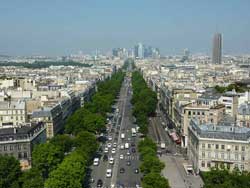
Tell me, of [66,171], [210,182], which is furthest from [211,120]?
[66,171]

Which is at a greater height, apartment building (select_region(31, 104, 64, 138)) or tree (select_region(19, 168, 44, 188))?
apartment building (select_region(31, 104, 64, 138))

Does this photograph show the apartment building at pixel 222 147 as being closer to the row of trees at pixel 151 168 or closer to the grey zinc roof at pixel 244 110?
the row of trees at pixel 151 168

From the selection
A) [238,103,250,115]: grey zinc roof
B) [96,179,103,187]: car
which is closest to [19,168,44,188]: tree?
[96,179,103,187]: car

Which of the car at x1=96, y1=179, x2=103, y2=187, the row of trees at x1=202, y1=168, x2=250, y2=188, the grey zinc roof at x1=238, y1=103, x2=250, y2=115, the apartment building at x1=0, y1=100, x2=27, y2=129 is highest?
the grey zinc roof at x1=238, y1=103, x2=250, y2=115

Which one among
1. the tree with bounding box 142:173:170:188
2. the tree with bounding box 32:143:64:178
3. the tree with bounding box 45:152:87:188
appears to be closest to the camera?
the tree with bounding box 45:152:87:188

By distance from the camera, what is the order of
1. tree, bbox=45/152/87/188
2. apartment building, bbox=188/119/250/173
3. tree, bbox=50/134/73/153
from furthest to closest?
1. tree, bbox=50/134/73/153
2. apartment building, bbox=188/119/250/173
3. tree, bbox=45/152/87/188

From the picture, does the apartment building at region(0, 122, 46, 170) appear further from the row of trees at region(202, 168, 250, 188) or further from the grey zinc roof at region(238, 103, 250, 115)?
the grey zinc roof at region(238, 103, 250, 115)
